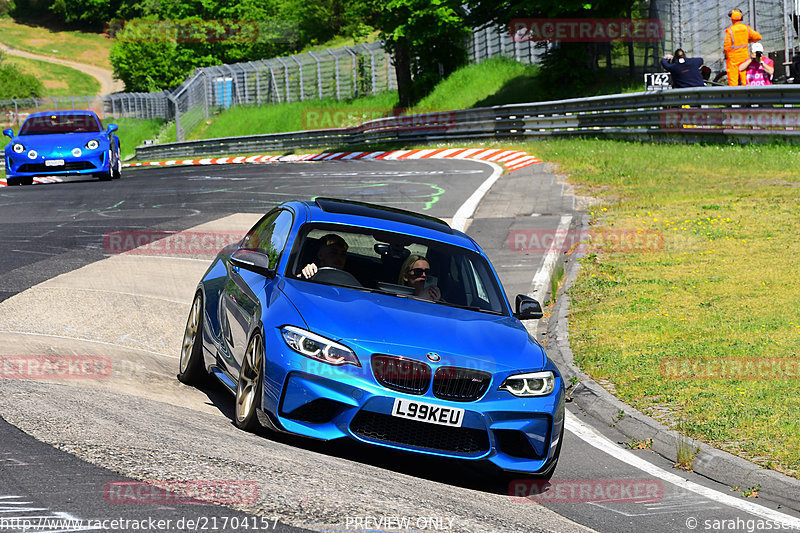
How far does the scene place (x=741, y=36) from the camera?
2548 cm

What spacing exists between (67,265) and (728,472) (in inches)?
346

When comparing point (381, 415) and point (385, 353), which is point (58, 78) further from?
point (381, 415)

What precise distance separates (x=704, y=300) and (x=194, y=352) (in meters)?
6.06

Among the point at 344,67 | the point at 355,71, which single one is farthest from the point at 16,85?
the point at 355,71

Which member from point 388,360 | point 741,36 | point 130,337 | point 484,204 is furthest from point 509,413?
point 741,36

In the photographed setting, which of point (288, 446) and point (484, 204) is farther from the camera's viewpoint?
point (484, 204)

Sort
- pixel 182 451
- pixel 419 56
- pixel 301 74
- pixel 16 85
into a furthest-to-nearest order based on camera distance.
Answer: pixel 16 85
pixel 301 74
pixel 419 56
pixel 182 451

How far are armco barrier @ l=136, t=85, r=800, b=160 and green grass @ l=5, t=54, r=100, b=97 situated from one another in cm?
8574

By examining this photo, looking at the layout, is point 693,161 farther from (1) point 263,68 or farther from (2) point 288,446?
(1) point 263,68

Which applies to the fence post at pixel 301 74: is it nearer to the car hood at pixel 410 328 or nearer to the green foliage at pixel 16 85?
the green foliage at pixel 16 85

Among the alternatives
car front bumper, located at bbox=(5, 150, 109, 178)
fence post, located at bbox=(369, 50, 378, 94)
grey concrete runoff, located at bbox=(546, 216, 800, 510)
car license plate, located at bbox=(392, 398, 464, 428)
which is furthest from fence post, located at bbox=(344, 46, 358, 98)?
car license plate, located at bbox=(392, 398, 464, 428)

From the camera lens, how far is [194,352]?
8.35 m

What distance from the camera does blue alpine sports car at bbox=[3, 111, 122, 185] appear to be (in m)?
24.0

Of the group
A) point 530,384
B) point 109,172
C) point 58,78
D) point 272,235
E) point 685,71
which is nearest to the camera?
point 530,384
